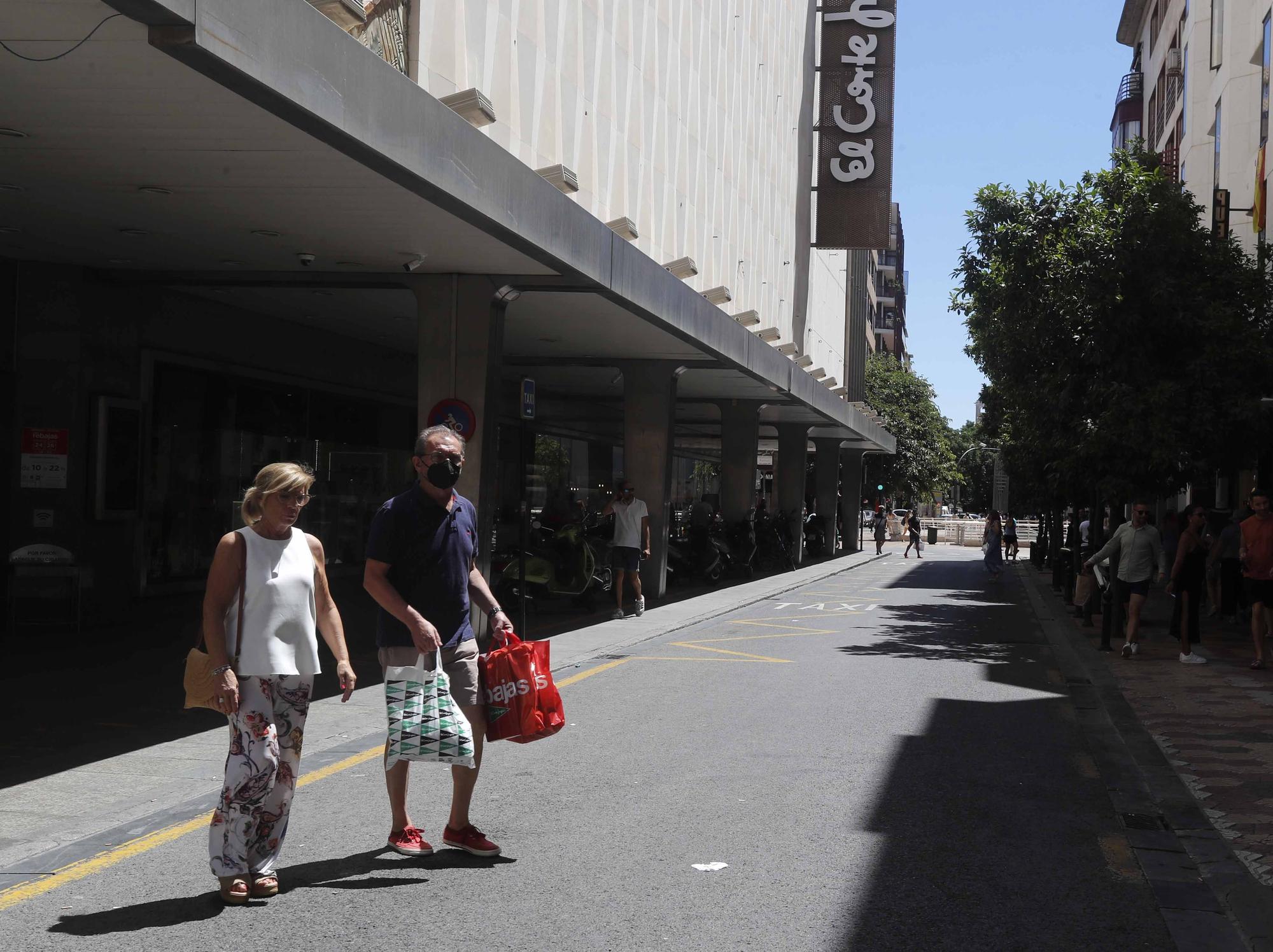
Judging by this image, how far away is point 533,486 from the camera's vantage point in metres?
38.2

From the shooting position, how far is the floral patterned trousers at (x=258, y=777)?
5.24 meters

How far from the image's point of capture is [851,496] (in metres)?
55.8

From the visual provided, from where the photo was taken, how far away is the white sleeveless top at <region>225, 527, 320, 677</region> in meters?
5.29

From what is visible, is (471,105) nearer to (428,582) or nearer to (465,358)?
(465,358)

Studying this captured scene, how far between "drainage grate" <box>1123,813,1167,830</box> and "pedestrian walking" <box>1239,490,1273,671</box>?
7650 millimetres

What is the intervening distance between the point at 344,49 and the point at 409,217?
2.78m

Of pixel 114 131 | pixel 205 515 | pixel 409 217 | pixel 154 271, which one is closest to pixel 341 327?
pixel 205 515

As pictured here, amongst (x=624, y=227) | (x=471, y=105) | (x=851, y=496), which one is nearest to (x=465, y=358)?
(x=471, y=105)

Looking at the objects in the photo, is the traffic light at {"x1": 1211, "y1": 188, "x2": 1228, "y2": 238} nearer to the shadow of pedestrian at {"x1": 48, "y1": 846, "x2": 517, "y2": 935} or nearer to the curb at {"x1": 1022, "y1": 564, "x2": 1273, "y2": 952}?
the curb at {"x1": 1022, "y1": 564, "x2": 1273, "y2": 952}

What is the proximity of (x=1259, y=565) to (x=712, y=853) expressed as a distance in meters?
10.0

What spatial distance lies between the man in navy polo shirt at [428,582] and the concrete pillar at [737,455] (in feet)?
85.1

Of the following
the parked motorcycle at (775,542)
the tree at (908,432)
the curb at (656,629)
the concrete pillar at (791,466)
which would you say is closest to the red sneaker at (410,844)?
the curb at (656,629)

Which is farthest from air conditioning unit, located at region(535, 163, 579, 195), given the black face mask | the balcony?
the balcony

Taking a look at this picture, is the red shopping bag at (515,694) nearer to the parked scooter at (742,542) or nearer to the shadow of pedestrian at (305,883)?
the shadow of pedestrian at (305,883)
